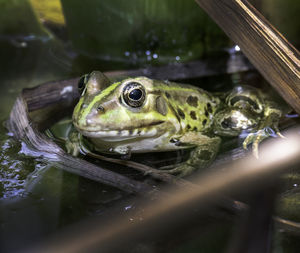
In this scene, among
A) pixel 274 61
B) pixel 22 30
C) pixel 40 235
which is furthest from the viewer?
pixel 22 30

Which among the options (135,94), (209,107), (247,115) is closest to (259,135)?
(247,115)

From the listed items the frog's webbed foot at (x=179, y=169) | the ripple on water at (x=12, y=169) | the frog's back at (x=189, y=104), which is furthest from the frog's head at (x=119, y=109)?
the ripple on water at (x=12, y=169)

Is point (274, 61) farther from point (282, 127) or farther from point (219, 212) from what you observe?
point (219, 212)

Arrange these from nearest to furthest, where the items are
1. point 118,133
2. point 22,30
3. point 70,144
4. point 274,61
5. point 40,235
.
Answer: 1. point 40,235
2. point 274,61
3. point 118,133
4. point 70,144
5. point 22,30

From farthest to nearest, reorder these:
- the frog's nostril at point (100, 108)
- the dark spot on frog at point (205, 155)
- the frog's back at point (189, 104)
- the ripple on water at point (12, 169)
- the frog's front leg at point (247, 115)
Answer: the frog's front leg at point (247, 115) < the frog's back at point (189, 104) < the dark spot on frog at point (205, 155) < the frog's nostril at point (100, 108) < the ripple on water at point (12, 169)

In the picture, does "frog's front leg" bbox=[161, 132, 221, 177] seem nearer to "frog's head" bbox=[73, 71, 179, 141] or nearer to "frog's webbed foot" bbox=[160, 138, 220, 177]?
"frog's webbed foot" bbox=[160, 138, 220, 177]

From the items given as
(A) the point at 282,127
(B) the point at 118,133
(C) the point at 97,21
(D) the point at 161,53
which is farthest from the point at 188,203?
(C) the point at 97,21

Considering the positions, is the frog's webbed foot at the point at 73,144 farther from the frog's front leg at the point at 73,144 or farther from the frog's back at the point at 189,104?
the frog's back at the point at 189,104
